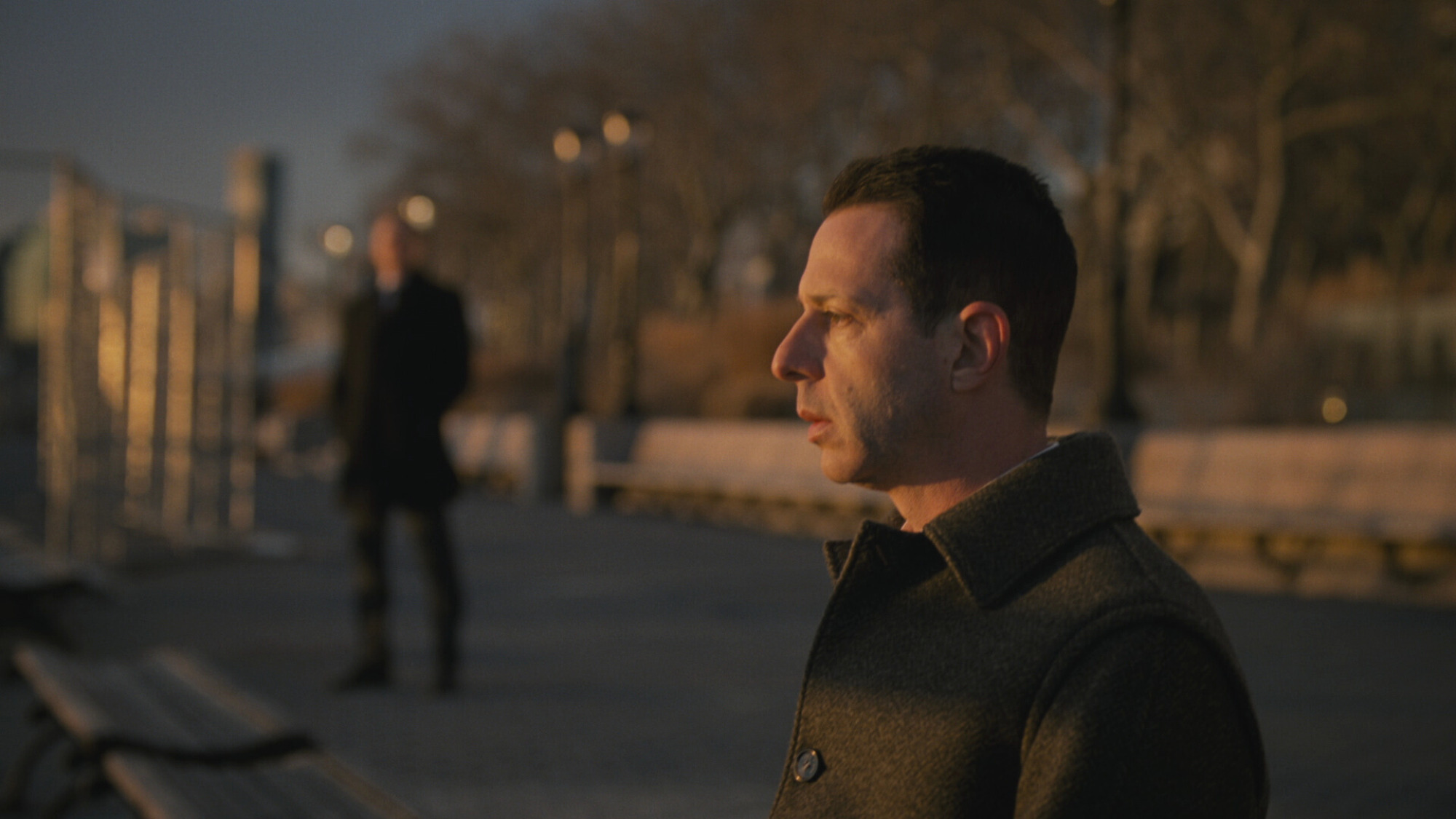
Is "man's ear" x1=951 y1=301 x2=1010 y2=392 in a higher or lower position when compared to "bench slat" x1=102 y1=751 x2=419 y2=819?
higher

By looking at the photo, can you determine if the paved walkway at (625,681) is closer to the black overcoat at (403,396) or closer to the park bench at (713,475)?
the black overcoat at (403,396)

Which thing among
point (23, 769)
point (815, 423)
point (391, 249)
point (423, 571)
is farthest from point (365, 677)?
point (815, 423)

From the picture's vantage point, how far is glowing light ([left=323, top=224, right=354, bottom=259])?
37.5 meters

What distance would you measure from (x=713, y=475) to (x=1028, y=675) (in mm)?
15189

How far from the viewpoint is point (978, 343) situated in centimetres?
148

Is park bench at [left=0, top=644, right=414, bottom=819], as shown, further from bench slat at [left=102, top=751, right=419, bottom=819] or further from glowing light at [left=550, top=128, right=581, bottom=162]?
glowing light at [left=550, top=128, right=581, bottom=162]

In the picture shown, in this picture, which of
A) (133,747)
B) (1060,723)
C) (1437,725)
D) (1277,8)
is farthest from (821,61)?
(1060,723)

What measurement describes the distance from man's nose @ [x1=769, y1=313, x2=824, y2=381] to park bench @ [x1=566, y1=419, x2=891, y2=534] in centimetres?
1085

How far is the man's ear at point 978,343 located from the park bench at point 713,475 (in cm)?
1095

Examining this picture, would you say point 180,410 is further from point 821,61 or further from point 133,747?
point 821,61

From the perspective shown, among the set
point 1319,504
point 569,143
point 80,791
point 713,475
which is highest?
point 569,143

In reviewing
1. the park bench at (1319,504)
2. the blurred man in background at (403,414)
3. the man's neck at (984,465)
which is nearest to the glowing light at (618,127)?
the park bench at (1319,504)

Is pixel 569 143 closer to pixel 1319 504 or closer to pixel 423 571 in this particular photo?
pixel 1319 504

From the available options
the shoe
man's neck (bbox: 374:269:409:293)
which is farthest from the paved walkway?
man's neck (bbox: 374:269:409:293)
